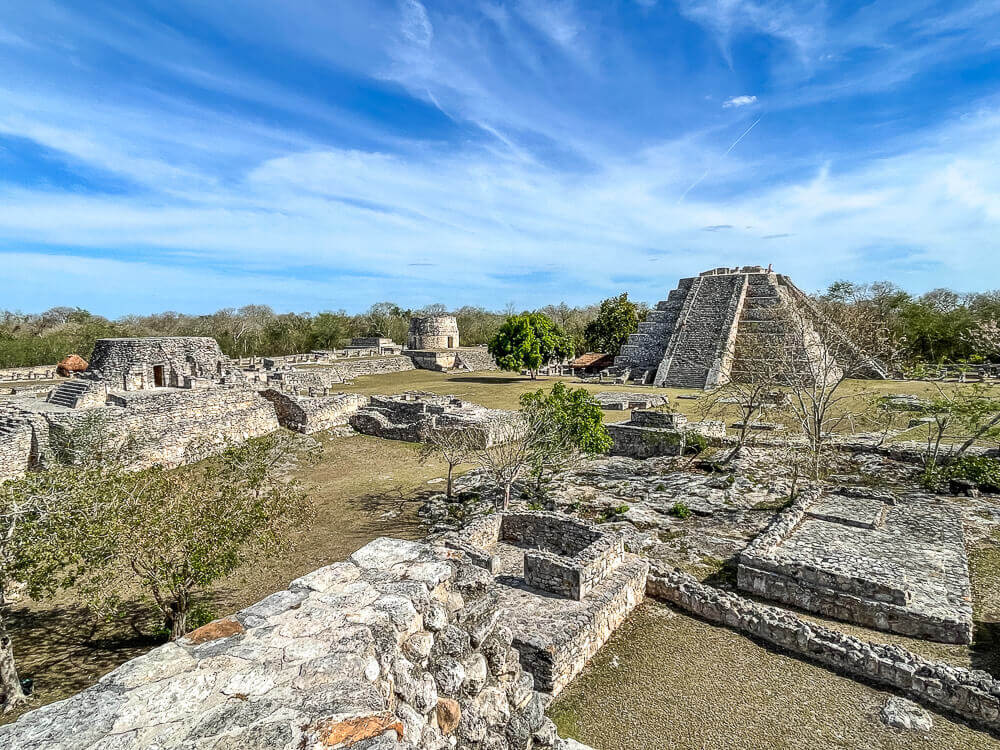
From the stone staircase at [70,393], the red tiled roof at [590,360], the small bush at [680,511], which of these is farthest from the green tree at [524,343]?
the small bush at [680,511]

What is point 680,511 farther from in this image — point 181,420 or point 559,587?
point 181,420

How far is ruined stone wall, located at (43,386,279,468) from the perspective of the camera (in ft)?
51.2

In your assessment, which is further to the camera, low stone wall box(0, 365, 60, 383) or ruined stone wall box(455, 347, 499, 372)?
ruined stone wall box(455, 347, 499, 372)

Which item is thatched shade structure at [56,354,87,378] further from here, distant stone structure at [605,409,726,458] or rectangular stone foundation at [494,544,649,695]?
rectangular stone foundation at [494,544,649,695]

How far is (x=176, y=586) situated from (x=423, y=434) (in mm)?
12758

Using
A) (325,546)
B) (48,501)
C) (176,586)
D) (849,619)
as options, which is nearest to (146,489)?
(48,501)

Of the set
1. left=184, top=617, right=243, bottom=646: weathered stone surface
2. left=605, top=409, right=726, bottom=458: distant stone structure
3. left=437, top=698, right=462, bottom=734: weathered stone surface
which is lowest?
left=605, top=409, right=726, bottom=458: distant stone structure

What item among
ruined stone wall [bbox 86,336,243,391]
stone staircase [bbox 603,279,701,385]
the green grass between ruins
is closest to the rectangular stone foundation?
the green grass between ruins

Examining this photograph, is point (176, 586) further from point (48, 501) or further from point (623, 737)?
point (623, 737)

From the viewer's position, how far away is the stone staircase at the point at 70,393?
18438 millimetres

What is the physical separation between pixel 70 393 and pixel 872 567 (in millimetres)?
24069

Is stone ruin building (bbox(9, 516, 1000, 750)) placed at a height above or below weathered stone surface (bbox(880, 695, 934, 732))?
above

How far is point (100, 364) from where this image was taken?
2206 cm

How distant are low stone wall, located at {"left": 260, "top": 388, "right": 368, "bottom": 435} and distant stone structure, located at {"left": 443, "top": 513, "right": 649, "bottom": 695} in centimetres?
1220
